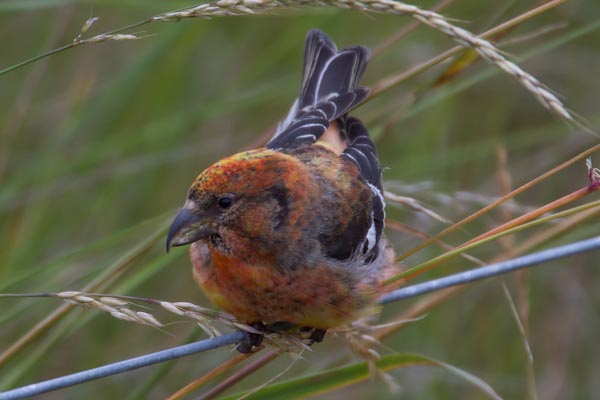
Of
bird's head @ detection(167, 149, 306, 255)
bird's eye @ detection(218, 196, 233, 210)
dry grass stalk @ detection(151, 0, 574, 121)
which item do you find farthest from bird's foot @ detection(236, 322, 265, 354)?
dry grass stalk @ detection(151, 0, 574, 121)

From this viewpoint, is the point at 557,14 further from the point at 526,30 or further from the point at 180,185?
the point at 180,185

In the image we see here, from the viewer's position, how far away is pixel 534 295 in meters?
4.72

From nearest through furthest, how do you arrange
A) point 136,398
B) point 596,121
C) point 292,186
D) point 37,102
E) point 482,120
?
1. point 136,398
2. point 292,186
3. point 596,121
4. point 37,102
5. point 482,120

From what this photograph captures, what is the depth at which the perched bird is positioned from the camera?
2.86 m

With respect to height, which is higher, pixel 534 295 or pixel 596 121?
pixel 596 121

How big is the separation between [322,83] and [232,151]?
3.01 ft

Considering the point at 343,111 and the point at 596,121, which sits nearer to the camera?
the point at 343,111

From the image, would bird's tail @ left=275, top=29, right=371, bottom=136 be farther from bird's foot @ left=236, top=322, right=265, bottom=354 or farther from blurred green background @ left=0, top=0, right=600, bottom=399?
bird's foot @ left=236, top=322, right=265, bottom=354

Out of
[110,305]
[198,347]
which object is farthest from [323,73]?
[110,305]

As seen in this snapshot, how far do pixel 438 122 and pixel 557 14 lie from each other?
97 cm

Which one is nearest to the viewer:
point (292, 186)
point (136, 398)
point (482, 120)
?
point (136, 398)

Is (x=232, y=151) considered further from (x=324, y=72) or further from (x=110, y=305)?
(x=110, y=305)

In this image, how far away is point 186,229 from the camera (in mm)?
2793

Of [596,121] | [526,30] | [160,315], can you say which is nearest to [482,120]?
[526,30]
